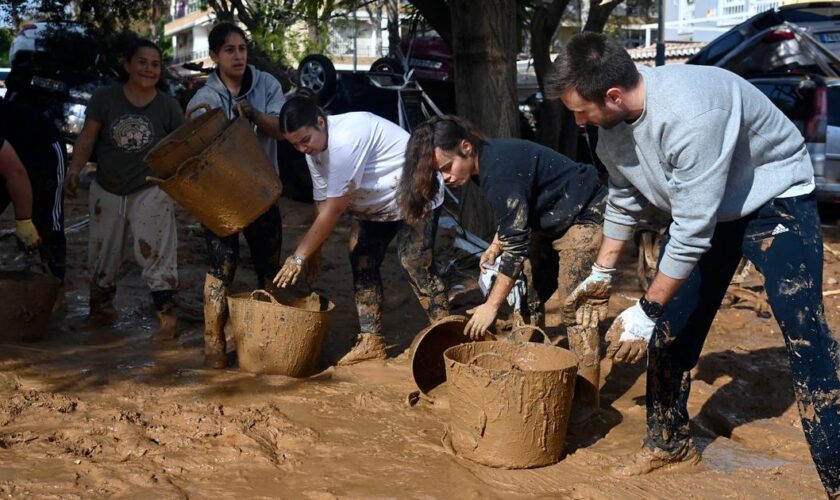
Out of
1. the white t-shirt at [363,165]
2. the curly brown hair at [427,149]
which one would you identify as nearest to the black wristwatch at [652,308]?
the curly brown hair at [427,149]

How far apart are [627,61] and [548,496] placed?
5.38 ft

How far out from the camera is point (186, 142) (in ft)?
15.7

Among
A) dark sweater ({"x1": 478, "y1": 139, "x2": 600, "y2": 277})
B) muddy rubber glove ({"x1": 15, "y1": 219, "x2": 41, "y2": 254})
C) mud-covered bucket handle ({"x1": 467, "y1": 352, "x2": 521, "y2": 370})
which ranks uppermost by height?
dark sweater ({"x1": 478, "y1": 139, "x2": 600, "y2": 277})

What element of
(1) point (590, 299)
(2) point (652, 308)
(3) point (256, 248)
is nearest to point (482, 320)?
(1) point (590, 299)

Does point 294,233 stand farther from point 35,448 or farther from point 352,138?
point 35,448

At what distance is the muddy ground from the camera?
3750 mm

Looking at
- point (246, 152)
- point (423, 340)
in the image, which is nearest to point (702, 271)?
point (423, 340)

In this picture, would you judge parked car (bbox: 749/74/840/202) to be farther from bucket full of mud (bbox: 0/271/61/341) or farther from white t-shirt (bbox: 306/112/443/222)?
bucket full of mud (bbox: 0/271/61/341)

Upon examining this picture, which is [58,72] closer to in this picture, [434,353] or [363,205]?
[363,205]

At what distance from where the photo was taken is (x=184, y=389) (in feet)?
15.8

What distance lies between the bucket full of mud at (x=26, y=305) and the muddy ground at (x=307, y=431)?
89 millimetres

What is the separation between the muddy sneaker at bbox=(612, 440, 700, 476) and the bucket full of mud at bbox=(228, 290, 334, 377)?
67.6 inches

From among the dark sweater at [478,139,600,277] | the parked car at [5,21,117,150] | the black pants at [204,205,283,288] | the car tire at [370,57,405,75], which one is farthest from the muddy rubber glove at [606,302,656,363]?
the parked car at [5,21,117,150]

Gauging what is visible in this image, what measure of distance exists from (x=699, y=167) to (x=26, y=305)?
3.90 m
